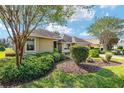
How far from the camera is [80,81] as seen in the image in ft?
30.5

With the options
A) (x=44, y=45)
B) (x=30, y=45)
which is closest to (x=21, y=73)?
(x=30, y=45)

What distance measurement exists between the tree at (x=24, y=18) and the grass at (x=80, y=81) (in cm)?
170

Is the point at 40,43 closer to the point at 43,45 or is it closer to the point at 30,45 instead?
the point at 43,45

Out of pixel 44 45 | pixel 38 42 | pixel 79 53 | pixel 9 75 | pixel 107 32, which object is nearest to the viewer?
pixel 9 75

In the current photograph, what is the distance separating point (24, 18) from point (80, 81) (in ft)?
12.8

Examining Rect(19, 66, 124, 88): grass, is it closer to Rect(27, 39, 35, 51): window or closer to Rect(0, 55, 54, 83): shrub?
Rect(0, 55, 54, 83): shrub

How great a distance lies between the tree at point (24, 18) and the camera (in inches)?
376

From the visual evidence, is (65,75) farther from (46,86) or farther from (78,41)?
(78,41)

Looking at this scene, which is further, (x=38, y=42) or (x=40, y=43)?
(x=40, y=43)

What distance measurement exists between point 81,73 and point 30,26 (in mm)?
3430

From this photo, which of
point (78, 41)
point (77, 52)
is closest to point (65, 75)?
point (77, 52)

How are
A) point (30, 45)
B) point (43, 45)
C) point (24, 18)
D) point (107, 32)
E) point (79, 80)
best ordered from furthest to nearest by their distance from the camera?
point (107, 32) → point (43, 45) → point (30, 45) → point (24, 18) → point (79, 80)

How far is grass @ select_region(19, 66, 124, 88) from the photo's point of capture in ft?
28.6
